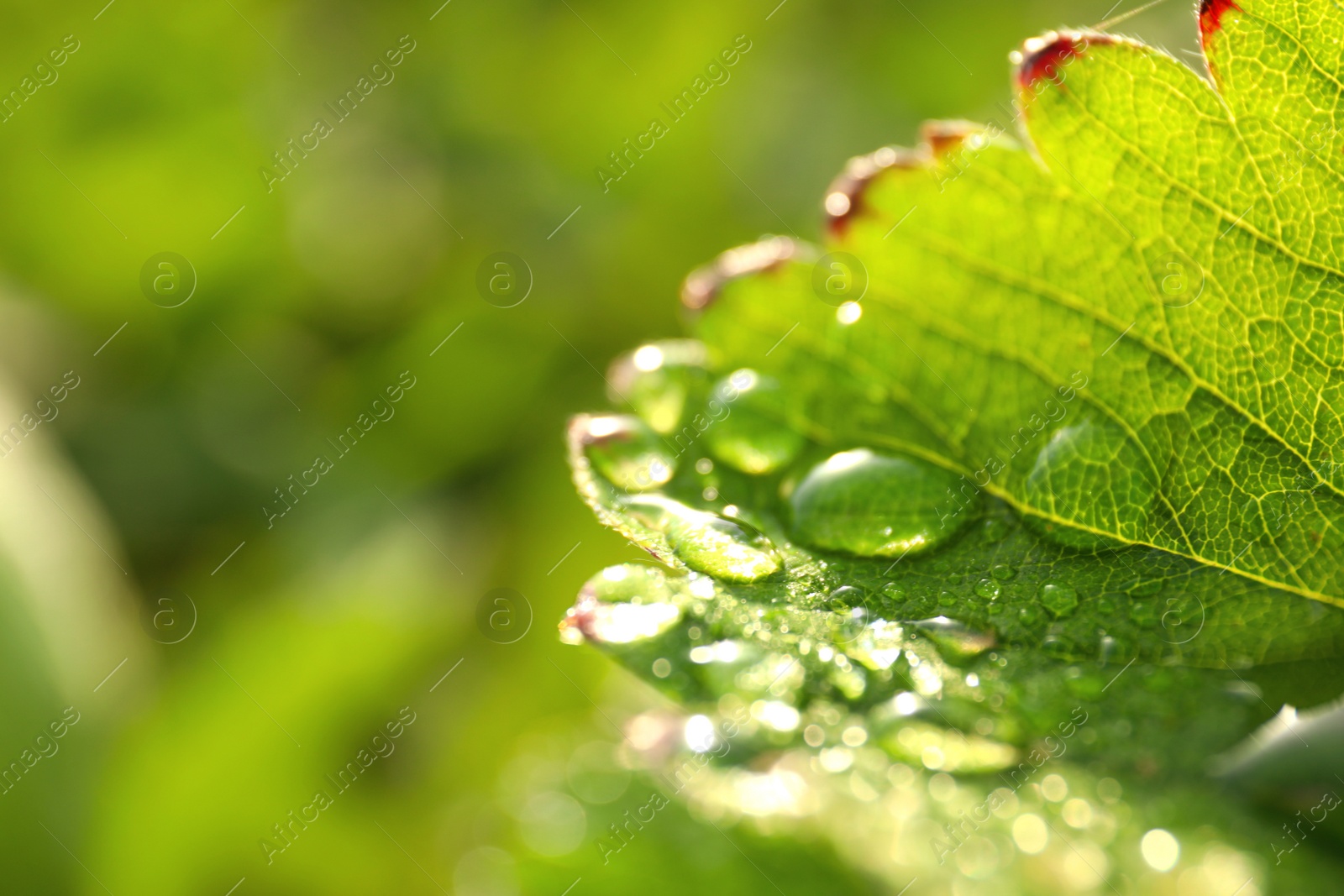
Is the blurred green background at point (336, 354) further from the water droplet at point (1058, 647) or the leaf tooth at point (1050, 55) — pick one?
the leaf tooth at point (1050, 55)

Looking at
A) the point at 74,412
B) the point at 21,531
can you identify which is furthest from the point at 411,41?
the point at 21,531

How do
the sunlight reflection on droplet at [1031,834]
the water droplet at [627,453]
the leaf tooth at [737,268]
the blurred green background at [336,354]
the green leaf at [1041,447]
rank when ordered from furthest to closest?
the blurred green background at [336,354] → the sunlight reflection on droplet at [1031,834] → the leaf tooth at [737,268] → the water droplet at [627,453] → the green leaf at [1041,447]

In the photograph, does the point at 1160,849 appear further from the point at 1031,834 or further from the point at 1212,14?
the point at 1212,14

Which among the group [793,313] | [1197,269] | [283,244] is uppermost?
[283,244]

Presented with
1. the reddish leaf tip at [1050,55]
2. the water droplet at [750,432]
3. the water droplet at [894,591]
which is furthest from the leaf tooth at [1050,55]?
the water droplet at [894,591]

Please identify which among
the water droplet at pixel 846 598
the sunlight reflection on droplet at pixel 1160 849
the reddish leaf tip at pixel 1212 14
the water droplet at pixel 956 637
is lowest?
the sunlight reflection on droplet at pixel 1160 849

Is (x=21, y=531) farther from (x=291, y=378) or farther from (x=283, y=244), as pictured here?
(x=283, y=244)

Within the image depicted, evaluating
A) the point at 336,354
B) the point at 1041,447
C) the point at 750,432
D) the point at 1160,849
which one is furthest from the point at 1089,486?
the point at 336,354
